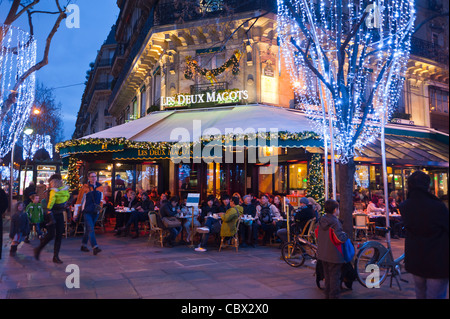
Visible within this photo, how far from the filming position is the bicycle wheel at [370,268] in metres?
5.30

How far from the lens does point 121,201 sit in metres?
12.7

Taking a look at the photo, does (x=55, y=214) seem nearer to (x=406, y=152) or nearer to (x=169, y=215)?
(x=169, y=215)

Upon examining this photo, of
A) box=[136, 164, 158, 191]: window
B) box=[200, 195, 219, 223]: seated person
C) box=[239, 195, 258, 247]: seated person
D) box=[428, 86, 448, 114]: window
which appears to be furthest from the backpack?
box=[428, 86, 448, 114]: window

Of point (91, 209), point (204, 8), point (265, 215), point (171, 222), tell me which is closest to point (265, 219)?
point (265, 215)

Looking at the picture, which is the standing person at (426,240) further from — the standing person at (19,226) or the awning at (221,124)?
the standing person at (19,226)

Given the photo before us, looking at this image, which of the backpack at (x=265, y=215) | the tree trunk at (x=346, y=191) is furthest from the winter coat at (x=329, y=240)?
the backpack at (x=265, y=215)

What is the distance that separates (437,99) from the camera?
17.9 meters

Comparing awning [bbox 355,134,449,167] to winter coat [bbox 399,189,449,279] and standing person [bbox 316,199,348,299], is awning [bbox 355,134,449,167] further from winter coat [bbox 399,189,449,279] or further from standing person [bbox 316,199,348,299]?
winter coat [bbox 399,189,449,279]

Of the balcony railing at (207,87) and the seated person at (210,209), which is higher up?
the balcony railing at (207,87)

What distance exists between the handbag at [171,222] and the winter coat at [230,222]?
1.32m

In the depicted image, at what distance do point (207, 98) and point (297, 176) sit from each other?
460cm
